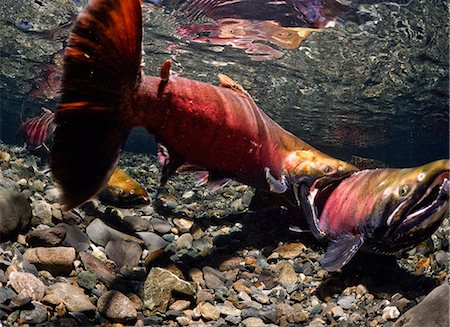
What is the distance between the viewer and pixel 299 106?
21.3 m

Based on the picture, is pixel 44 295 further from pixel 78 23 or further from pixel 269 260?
pixel 269 260

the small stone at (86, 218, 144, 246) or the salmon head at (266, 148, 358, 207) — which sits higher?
the salmon head at (266, 148, 358, 207)

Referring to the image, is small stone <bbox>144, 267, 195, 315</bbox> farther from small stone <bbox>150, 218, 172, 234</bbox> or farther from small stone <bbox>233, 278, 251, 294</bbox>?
small stone <bbox>150, 218, 172, 234</bbox>

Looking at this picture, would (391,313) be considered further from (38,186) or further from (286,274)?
(38,186)

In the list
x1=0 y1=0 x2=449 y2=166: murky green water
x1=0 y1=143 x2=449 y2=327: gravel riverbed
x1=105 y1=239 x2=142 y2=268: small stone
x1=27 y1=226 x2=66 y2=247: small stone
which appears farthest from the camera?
x1=0 y1=0 x2=449 y2=166: murky green water

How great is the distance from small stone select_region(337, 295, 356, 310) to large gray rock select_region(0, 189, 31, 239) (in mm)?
3043

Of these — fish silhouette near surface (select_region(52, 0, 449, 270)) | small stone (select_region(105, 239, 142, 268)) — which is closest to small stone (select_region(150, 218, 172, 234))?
small stone (select_region(105, 239, 142, 268))

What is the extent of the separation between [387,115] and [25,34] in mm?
18859

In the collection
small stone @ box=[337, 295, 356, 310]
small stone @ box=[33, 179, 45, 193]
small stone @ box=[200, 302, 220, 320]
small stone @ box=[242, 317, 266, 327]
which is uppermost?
small stone @ box=[337, 295, 356, 310]

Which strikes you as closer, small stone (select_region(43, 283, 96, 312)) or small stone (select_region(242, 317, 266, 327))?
small stone (select_region(43, 283, 96, 312))

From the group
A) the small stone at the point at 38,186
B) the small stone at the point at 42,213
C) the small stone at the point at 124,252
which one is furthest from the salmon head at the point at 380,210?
the small stone at the point at 38,186

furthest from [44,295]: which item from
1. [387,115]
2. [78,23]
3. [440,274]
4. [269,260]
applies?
[387,115]

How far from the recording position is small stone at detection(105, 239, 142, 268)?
12.3 ft

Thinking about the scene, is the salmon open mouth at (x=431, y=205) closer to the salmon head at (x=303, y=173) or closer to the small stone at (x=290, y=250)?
the salmon head at (x=303, y=173)
